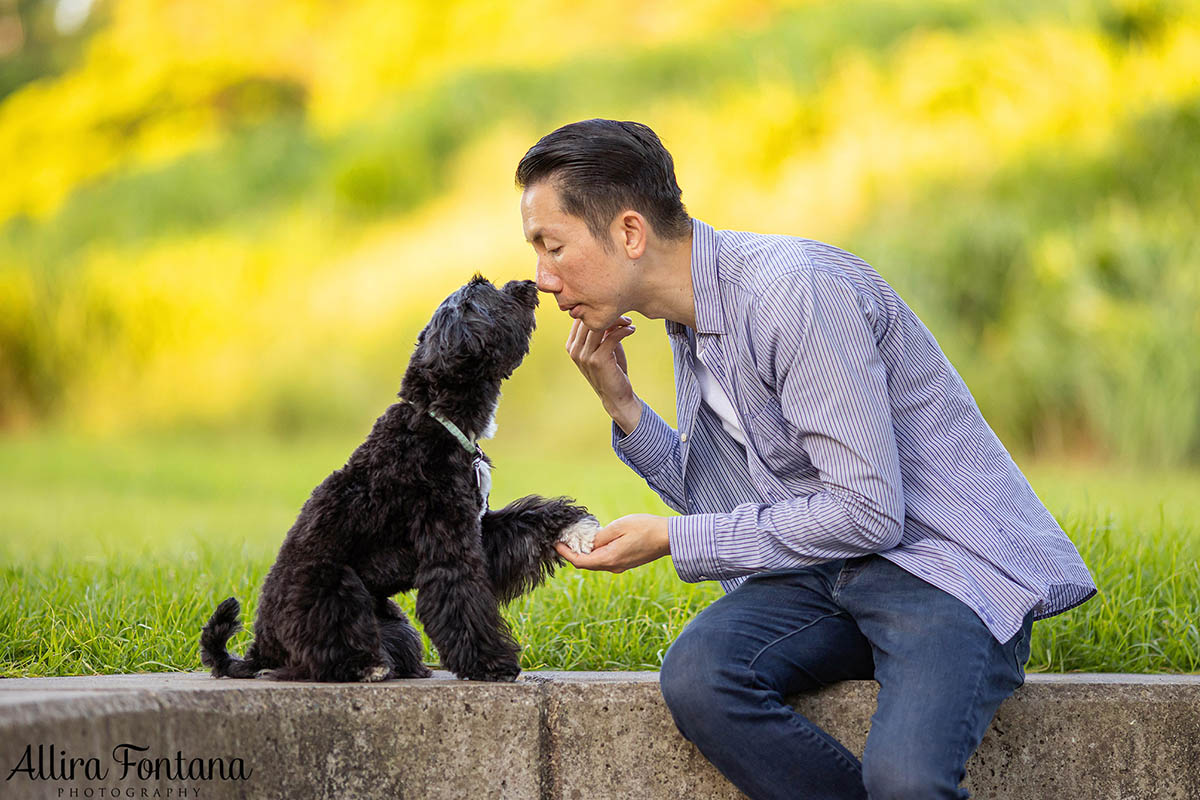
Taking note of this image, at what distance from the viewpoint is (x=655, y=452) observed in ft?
10.4

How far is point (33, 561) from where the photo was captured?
16.1 ft

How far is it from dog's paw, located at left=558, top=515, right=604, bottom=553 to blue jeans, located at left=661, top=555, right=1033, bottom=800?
1.03ft

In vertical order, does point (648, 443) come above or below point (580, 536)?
above

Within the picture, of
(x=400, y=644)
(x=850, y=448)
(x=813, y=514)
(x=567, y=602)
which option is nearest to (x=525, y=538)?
(x=400, y=644)

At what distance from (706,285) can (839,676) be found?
0.98 metres

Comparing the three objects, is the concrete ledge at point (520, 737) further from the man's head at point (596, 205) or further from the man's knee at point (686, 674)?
the man's head at point (596, 205)

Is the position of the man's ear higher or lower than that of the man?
higher

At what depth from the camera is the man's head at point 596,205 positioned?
2.77m

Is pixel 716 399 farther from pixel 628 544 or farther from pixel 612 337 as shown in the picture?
pixel 628 544

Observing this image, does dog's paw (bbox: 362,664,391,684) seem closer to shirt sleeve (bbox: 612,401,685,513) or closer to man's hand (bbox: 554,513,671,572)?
man's hand (bbox: 554,513,671,572)

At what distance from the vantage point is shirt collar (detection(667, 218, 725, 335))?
278cm

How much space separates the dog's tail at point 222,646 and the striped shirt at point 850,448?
1.12 metres

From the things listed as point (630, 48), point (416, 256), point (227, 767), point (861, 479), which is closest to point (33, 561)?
point (227, 767)

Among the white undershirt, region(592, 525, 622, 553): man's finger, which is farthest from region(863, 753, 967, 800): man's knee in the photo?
the white undershirt
